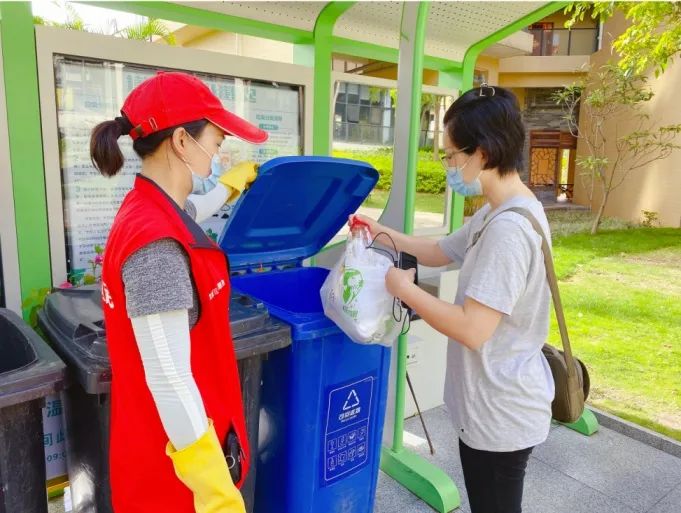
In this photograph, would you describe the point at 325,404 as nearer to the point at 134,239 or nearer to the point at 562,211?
the point at 134,239

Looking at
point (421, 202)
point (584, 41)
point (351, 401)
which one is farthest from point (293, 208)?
point (584, 41)

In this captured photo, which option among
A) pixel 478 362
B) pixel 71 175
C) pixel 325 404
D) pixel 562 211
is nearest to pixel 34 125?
pixel 71 175

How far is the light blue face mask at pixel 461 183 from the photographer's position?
156 cm

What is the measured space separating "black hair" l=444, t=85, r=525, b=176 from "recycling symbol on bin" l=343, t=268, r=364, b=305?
49 centimetres

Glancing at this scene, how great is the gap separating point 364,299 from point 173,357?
68cm

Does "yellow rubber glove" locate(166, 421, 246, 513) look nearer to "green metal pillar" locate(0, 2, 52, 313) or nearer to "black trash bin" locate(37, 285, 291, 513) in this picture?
"black trash bin" locate(37, 285, 291, 513)

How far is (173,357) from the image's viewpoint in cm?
109

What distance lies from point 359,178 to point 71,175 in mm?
1268

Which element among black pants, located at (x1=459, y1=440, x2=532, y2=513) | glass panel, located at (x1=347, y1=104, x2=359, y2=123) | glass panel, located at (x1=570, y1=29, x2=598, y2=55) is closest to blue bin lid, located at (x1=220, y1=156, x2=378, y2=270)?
black pants, located at (x1=459, y1=440, x2=532, y2=513)

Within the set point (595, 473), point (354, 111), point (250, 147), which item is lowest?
point (595, 473)

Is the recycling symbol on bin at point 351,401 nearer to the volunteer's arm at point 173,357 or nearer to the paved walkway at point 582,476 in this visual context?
the paved walkway at point 582,476

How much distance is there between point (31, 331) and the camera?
5.30 ft

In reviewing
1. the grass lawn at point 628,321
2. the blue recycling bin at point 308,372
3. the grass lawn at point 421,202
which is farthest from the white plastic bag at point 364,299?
the grass lawn at point 628,321

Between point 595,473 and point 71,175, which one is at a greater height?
point 71,175
